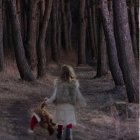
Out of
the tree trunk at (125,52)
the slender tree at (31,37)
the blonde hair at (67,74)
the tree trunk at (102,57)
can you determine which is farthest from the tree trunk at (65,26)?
the blonde hair at (67,74)

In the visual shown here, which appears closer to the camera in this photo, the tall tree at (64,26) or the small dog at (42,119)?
the small dog at (42,119)

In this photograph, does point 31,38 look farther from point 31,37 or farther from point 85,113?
point 85,113

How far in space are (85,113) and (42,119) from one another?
308 cm

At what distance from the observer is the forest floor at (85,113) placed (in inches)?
426

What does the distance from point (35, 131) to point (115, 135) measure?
1.74 m

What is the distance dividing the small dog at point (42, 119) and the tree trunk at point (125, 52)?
12.5 feet

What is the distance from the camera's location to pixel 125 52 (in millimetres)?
13688

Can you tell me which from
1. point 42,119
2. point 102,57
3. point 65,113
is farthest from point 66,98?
point 102,57

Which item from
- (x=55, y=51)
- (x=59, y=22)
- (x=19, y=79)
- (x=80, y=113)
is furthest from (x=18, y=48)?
(x=59, y=22)

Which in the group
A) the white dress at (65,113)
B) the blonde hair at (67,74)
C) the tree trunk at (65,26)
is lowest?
the white dress at (65,113)

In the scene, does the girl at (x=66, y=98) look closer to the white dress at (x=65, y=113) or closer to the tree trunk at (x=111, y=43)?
the white dress at (x=65, y=113)

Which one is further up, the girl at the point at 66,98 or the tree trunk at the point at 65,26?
the tree trunk at the point at 65,26

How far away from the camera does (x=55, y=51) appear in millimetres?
34000

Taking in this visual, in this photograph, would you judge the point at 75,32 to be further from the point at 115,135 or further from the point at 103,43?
the point at 115,135
